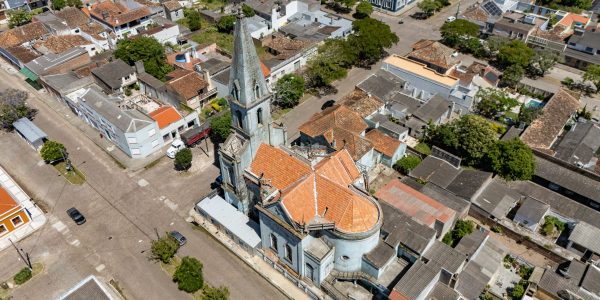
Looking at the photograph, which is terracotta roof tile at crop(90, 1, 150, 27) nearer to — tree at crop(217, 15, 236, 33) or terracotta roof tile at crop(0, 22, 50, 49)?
terracotta roof tile at crop(0, 22, 50, 49)

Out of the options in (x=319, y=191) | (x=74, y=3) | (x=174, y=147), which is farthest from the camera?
(x=74, y=3)

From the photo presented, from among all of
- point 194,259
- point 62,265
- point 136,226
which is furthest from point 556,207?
point 62,265

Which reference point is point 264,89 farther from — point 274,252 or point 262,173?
point 274,252

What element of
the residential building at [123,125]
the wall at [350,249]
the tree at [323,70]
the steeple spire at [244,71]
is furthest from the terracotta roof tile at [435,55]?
the residential building at [123,125]

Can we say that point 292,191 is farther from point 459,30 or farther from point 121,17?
point 121,17

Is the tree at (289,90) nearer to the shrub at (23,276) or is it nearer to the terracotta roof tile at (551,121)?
the terracotta roof tile at (551,121)

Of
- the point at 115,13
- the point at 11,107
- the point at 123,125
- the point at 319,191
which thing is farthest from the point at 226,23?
the point at 319,191
